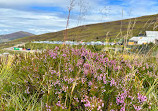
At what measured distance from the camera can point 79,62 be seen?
9.93 ft

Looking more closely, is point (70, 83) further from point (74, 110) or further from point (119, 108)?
point (119, 108)

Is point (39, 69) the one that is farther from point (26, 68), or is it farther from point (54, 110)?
point (54, 110)

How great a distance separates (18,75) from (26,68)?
0.28m

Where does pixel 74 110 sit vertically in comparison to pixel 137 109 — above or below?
below

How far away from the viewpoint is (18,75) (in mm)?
3527

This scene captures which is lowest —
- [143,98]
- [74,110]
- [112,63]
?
[74,110]

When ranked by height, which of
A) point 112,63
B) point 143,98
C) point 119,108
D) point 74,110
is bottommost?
point 74,110

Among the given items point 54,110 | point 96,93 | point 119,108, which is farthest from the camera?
point 96,93

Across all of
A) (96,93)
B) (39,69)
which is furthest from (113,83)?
(39,69)

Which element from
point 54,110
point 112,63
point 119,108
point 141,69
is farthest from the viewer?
point 141,69

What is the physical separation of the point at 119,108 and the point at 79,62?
135cm

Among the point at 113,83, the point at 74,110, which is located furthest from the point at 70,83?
the point at 113,83

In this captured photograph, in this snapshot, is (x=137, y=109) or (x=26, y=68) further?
(x=26, y=68)

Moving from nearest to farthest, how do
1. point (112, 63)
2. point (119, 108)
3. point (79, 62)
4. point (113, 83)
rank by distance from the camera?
point (119, 108) → point (113, 83) → point (79, 62) → point (112, 63)
